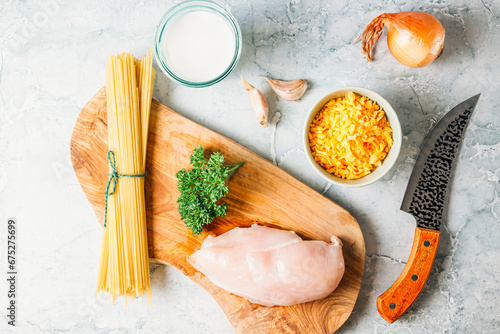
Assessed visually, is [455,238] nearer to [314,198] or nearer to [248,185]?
[314,198]

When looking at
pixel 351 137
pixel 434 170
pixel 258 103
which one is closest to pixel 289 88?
pixel 258 103

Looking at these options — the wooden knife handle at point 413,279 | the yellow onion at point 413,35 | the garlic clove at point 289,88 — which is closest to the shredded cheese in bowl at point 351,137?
the garlic clove at point 289,88

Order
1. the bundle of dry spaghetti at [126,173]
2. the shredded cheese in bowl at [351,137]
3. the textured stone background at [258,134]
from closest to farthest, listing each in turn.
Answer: the shredded cheese in bowl at [351,137]
the bundle of dry spaghetti at [126,173]
the textured stone background at [258,134]

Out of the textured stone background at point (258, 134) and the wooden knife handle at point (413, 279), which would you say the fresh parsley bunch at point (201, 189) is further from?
the wooden knife handle at point (413, 279)

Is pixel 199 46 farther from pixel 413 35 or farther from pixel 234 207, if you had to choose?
pixel 413 35

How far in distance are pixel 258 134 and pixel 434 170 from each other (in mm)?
763

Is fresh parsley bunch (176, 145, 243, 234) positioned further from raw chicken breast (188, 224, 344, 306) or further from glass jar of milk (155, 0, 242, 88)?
glass jar of milk (155, 0, 242, 88)

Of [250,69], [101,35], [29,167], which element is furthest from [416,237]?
[29,167]

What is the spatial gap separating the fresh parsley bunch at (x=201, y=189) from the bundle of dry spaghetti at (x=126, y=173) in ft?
0.67

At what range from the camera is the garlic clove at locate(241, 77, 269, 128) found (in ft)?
5.44

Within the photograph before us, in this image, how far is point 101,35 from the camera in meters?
1.77

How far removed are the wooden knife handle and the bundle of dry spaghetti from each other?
1.03 meters

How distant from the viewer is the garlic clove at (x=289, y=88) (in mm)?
1667

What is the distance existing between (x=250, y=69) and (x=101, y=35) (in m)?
0.70
